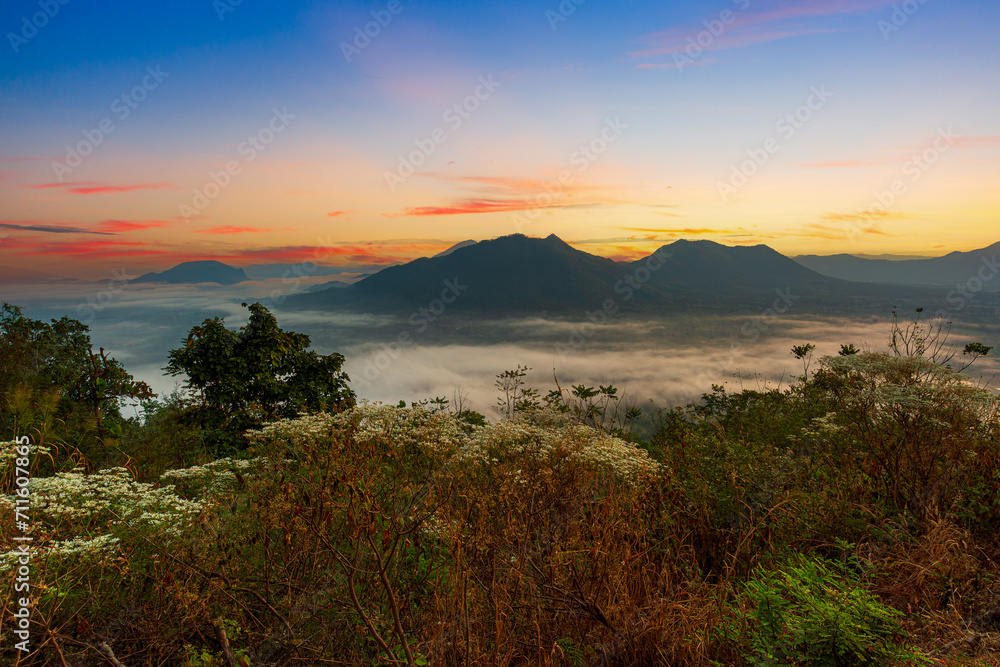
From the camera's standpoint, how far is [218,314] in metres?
10.7

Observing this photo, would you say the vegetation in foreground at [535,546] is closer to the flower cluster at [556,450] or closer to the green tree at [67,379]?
the flower cluster at [556,450]

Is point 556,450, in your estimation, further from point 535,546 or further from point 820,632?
point 820,632

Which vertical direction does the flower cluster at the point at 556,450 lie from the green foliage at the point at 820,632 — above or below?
above

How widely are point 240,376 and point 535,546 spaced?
360 inches

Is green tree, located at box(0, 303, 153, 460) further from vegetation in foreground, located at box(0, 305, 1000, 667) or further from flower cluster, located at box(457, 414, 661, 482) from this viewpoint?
flower cluster, located at box(457, 414, 661, 482)

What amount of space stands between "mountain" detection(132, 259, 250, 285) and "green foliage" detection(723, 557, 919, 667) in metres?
174

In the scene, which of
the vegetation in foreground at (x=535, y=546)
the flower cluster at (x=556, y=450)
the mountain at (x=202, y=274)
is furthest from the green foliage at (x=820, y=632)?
the mountain at (x=202, y=274)

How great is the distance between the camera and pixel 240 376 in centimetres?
1050

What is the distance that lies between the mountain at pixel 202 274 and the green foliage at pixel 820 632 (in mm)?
174060

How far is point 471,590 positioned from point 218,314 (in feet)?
33.3

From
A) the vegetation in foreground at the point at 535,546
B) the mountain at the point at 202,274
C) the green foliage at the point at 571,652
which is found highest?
the mountain at the point at 202,274

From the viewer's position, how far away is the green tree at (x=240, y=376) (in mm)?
10211

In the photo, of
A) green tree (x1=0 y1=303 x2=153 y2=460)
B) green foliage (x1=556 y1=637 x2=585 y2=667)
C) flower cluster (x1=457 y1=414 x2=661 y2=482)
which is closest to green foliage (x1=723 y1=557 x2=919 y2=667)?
green foliage (x1=556 y1=637 x2=585 y2=667)

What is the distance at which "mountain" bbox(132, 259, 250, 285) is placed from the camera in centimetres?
14425
